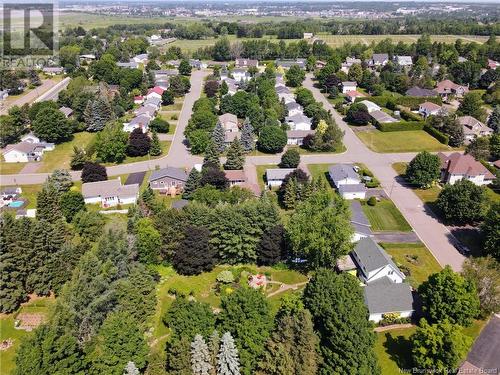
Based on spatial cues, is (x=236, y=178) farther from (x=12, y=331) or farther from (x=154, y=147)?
(x=12, y=331)

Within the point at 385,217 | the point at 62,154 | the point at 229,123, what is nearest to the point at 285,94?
the point at 229,123

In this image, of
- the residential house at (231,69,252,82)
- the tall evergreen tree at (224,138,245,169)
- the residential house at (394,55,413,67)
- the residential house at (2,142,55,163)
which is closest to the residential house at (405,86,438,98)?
the residential house at (394,55,413,67)

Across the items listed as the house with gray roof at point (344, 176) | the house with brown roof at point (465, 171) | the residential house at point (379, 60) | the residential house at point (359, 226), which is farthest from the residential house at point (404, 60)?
the residential house at point (359, 226)

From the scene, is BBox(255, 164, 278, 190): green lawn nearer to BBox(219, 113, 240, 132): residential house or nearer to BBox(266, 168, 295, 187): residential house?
BBox(266, 168, 295, 187): residential house

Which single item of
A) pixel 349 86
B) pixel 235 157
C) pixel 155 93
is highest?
pixel 349 86

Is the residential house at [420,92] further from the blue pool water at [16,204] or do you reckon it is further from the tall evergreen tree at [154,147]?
the blue pool water at [16,204]
